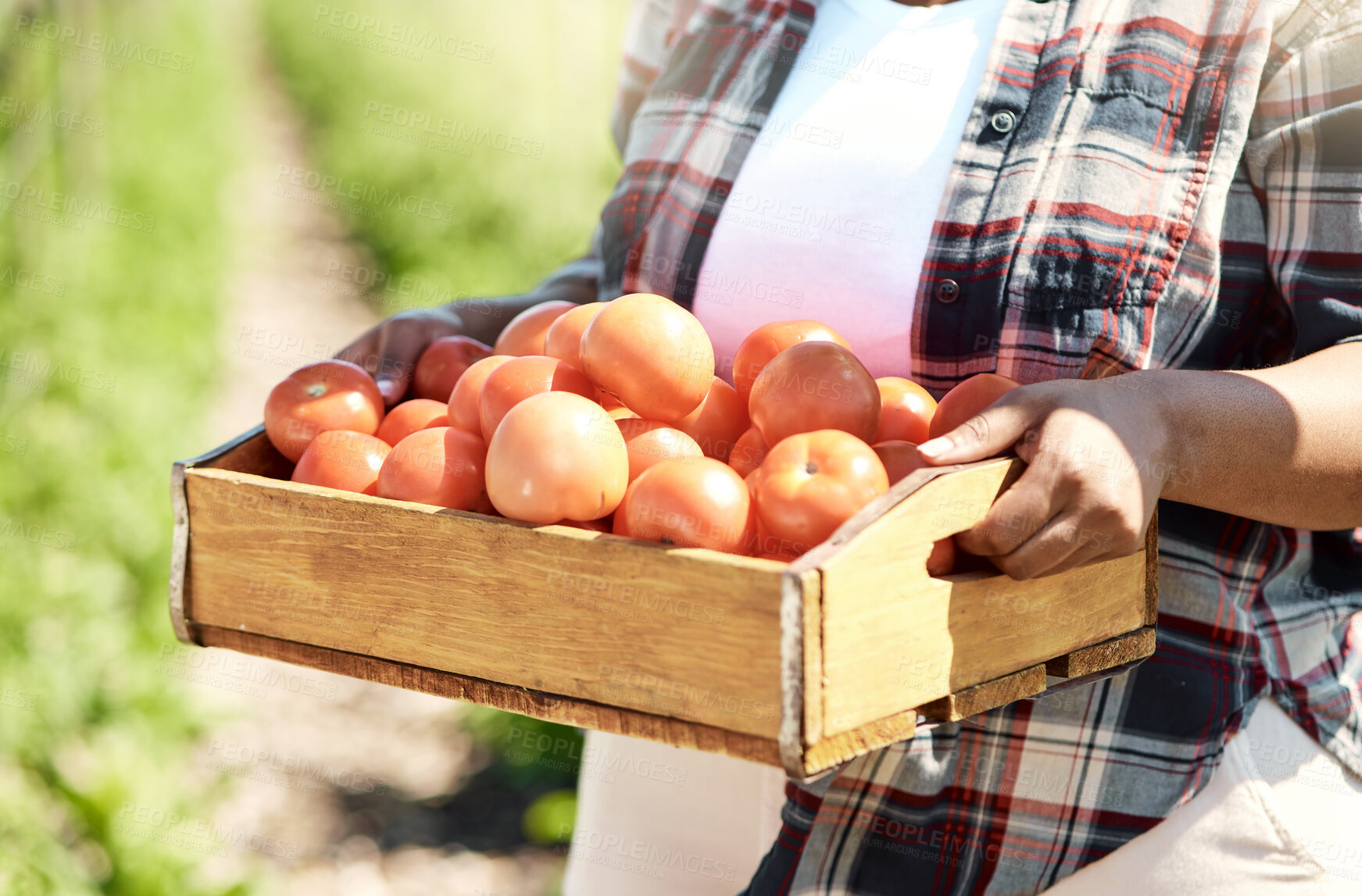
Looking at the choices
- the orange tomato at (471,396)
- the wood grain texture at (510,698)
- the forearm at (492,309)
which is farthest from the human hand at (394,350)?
the wood grain texture at (510,698)

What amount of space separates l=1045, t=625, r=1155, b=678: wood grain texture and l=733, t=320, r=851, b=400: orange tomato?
1.62 ft

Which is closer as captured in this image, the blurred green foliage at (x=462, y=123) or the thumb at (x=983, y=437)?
the thumb at (x=983, y=437)

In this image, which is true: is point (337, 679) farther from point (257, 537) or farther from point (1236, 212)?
point (1236, 212)

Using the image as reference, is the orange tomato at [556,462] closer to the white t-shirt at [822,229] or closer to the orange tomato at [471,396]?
the orange tomato at [471,396]

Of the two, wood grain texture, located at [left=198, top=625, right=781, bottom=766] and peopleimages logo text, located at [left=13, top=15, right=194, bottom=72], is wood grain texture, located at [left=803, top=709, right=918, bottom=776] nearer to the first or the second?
wood grain texture, located at [left=198, top=625, right=781, bottom=766]

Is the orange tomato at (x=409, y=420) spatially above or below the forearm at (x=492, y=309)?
below

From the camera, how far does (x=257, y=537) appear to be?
1425 millimetres

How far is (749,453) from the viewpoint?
1.49 metres

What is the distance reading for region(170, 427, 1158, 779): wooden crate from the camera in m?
1.08

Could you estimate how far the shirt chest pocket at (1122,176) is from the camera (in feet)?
4.70

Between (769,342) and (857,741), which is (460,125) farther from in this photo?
(857,741)

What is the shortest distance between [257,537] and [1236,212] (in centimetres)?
138

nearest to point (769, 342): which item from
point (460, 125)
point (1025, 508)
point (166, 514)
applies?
point (1025, 508)

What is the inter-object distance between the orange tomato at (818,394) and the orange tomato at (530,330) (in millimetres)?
503
